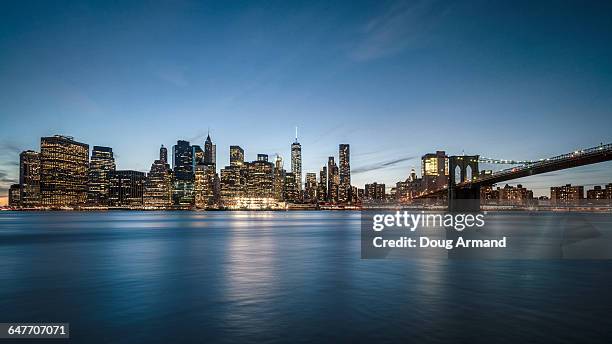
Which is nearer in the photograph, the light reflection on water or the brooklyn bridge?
the light reflection on water

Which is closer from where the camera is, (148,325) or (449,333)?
(449,333)

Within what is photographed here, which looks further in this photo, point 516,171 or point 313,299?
point 516,171

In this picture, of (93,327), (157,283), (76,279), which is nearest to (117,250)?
(76,279)

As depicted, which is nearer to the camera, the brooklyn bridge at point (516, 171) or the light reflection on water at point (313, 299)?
the light reflection on water at point (313, 299)

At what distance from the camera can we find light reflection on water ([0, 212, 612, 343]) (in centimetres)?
1326

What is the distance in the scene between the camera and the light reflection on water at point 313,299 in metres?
13.3

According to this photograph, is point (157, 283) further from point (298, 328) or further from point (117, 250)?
point (117, 250)

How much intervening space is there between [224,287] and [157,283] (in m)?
3.59

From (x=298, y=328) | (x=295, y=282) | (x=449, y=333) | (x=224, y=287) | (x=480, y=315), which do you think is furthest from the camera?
(x=295, y=282)

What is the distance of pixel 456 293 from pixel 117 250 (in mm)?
30098

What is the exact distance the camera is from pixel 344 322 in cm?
1425

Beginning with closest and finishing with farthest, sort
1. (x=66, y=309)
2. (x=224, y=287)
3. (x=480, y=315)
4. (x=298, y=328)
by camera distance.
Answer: (x=298, y=328) < (x=480, y=315) < (x=66, y=309) < (x=224, y=287)

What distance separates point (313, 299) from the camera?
18141 millimetres

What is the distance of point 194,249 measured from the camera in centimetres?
4012
